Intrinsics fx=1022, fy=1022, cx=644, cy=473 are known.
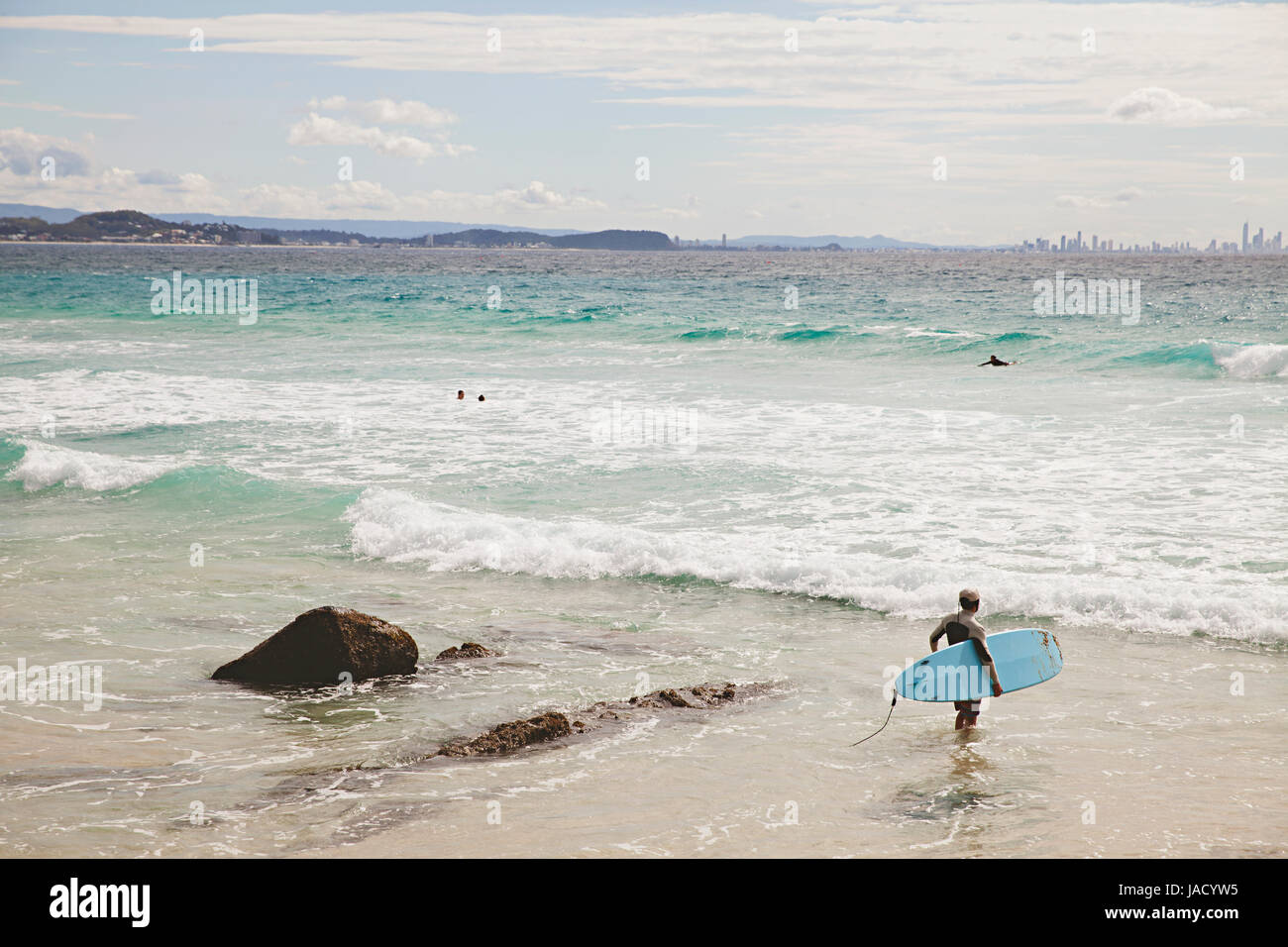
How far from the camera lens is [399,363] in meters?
32.4

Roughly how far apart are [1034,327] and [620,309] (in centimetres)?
2172

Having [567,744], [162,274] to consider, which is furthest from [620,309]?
[162,274]

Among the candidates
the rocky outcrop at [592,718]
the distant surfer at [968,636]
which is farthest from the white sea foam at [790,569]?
the rocky outcrop at [592,718]

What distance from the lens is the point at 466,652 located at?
923cm

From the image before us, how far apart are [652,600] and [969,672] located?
167 inches

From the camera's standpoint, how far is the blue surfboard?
7637 millimetres

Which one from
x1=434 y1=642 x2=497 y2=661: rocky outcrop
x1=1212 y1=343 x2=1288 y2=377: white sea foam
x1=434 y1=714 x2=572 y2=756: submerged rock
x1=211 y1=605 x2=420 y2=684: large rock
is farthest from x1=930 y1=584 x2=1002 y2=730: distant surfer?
x1=1212 y1=343 x2=1288 y2=377: white sea foam

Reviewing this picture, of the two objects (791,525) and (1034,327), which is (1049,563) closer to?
(791,525)

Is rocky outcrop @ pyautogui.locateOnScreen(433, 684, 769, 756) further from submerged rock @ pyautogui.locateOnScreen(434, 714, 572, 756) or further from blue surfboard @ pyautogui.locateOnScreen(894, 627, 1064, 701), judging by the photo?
blue surfboard @ pyautogui.locateOnScreen(894, 627, 1064, 701)

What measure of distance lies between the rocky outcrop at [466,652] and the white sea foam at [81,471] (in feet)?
31.8

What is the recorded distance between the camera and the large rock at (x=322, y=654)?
28.0ft

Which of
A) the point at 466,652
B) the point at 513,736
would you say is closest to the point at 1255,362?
the point at 466,652

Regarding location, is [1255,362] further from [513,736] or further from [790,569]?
[513,736]

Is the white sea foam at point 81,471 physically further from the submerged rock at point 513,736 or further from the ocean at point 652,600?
the submerged rock at point 513,736
